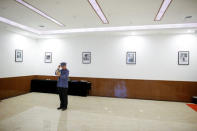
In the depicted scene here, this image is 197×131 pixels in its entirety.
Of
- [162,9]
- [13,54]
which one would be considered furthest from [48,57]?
[162,9]

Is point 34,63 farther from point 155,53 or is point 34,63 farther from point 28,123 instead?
point 155,53

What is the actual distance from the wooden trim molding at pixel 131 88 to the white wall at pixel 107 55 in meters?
0.25

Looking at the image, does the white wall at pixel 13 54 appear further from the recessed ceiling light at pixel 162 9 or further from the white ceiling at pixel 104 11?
the recessed ceiling light at pixel 162 9

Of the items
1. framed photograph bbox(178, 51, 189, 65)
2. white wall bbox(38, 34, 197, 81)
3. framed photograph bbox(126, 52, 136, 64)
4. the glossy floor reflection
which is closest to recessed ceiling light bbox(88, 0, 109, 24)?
white wall bbox(38, 34, 197, 81)

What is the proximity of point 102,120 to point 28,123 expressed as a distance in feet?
6.83

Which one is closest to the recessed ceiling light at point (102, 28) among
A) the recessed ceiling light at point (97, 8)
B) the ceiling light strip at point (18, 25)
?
the ceiling light strip at point (18, 25)

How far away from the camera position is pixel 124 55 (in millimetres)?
6797

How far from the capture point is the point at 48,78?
7.83m

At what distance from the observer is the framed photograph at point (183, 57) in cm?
611

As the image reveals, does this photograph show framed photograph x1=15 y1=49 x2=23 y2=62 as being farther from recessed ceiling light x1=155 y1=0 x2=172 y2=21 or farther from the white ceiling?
recessed ceiling light x1=155 y1=0 x2=172 y2=21

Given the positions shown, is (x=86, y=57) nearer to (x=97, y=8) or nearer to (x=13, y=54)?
(x=97, y=8)

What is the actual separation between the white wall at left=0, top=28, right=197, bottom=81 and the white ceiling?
1284mm

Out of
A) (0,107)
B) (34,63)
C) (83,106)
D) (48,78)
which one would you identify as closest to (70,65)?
(48,78)

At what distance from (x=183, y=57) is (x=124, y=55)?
8.98 feet
